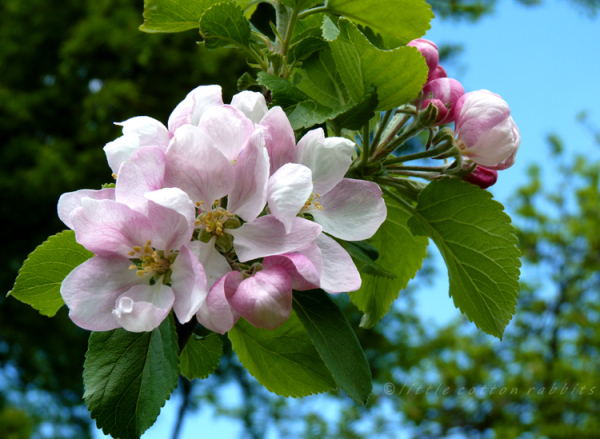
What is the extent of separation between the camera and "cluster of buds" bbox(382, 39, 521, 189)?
817 millimetres

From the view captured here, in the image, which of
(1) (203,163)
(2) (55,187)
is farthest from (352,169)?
(2) (55,187)

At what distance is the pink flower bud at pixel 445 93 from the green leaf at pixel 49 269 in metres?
0.54

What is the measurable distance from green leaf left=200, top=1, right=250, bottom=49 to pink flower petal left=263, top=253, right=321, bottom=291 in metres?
0.39

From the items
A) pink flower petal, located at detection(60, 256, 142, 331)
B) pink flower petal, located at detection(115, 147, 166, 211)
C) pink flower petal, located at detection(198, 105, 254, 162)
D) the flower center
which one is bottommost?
pink flower petal, located at detection(60, 256, 142, 331)

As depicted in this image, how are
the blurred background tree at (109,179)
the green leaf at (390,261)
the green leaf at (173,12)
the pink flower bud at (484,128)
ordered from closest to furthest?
the pink flower bud at (484,128) < the green leaf at (173,12) < the green leaf at (390,261) < the blurred background tree at (109,179)

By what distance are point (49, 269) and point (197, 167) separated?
0.31 meters

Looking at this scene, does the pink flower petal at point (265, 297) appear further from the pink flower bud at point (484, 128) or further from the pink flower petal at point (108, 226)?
the pink flower bud at point (484, 128)

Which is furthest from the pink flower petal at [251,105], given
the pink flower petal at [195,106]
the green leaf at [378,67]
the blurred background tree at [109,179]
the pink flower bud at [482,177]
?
the blurred background tree at [109,179]

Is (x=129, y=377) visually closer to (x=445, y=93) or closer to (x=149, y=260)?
(x=149, y=260)

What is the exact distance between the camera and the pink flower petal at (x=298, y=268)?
0.62 meters

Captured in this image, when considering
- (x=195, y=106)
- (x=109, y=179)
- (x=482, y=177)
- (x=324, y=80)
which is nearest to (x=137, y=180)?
(x=195, y=106)

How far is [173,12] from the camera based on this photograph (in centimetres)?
93

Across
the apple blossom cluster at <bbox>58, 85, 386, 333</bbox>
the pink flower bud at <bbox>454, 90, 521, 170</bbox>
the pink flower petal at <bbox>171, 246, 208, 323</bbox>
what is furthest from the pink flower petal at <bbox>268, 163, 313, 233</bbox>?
the pink flower bud at <bbox>454, 90, 521, 170</bbox>

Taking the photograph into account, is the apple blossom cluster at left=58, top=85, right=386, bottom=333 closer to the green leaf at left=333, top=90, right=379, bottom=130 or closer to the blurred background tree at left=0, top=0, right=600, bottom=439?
the green leaf at left=333, top=90, right=379, bottom=130
